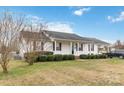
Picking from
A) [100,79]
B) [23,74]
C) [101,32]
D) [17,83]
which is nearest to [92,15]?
[101,32]

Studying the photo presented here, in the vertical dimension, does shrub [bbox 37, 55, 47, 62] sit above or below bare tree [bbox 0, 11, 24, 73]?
below

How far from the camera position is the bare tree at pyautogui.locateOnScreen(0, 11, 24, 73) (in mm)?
10180

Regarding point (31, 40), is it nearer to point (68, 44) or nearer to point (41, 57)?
point (41, 57)

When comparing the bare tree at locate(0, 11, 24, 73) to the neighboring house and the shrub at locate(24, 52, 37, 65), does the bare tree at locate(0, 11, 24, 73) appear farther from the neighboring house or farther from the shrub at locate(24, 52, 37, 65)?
the neighboring house

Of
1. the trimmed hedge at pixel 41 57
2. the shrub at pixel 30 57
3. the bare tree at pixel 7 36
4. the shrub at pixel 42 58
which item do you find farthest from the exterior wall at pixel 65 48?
the bare tree at pixel 7 36

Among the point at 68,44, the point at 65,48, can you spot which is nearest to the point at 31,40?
the point at 65,48

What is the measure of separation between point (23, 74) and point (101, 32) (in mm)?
4576

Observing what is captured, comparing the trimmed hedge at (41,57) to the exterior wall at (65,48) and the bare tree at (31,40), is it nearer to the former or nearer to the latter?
the bare tree at (31,40)

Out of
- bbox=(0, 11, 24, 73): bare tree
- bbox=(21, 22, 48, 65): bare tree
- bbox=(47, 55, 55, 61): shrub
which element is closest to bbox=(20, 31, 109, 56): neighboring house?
bbox=(21, 22, 48, 65): bare tree

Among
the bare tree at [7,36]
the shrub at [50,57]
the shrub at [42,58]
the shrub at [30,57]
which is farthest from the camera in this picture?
the shrub at [50,57]

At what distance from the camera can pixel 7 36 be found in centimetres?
1029

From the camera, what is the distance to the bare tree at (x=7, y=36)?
10.2 metres

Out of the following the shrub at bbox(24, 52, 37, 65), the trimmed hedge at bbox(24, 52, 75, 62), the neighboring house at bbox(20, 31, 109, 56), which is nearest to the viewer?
the shrub at bbox(24, 52, 37, 65)
